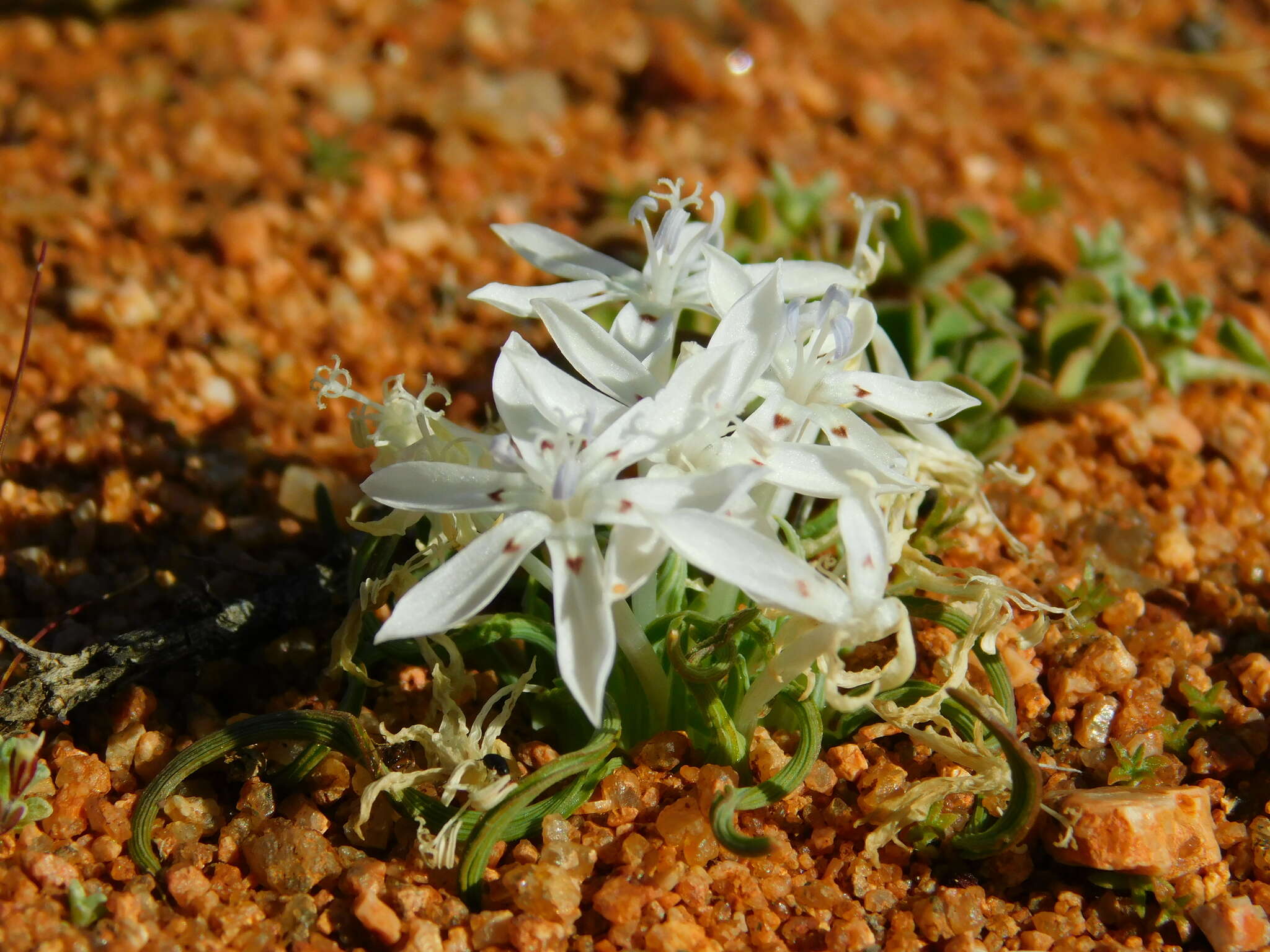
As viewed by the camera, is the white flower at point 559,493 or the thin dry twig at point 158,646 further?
the thin dry twig at point 158,646

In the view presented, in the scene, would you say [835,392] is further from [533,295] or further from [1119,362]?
[1119,362]

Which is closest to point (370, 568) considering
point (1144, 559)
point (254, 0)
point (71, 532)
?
point (71, 532)

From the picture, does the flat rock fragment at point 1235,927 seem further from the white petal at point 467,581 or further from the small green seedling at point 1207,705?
the white petal at point 467,581

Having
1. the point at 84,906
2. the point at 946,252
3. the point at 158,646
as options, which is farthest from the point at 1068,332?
the point at 84,906

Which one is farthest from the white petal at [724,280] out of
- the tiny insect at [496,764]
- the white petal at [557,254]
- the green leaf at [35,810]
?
the green leaf at [35,810]

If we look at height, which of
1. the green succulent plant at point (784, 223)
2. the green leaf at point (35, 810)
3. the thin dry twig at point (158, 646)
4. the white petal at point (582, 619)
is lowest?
the green leaf at point (35, 810)

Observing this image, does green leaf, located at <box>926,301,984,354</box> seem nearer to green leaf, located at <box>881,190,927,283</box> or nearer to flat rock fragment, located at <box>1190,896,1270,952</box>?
green leaf, located at <box>881,190,927,283</box>

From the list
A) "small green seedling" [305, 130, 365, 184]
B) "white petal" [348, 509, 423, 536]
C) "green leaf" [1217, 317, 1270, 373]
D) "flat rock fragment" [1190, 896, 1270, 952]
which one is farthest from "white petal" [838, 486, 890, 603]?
"small green seedling" [305, 130, 365, 184]

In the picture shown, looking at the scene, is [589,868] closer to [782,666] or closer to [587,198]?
[782,666]
